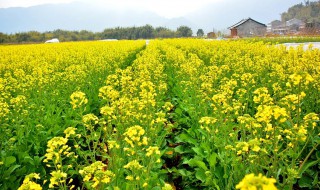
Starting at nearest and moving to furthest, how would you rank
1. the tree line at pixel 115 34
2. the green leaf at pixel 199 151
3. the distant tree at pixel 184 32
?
the green leaf at pixel 199 151, the tree line at pixel 115 34, the distant tree at pixel 184 32

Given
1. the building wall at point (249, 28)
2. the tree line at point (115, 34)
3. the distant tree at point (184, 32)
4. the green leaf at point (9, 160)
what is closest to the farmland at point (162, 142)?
the green leaf at point (9, 160)

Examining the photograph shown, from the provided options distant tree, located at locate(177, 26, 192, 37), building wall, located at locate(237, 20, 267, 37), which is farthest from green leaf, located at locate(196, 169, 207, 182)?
distant tree, located at locate(177, 26, 192, 37)

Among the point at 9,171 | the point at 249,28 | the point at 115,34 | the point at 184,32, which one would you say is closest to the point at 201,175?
the point at 9,171

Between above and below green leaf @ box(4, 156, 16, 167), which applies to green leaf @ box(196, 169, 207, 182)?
below

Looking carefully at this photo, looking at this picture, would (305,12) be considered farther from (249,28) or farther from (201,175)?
(201,175)

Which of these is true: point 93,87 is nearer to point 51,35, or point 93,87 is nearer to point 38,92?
point 38,92

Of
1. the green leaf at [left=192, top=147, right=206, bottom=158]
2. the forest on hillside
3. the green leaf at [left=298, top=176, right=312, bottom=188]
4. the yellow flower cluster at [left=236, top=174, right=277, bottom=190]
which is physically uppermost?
the forest on hillside

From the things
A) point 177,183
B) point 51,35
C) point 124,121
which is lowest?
point 177,183

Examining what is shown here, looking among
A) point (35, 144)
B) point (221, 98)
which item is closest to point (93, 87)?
point (35, 144)

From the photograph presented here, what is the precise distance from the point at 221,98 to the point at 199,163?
0.90 metres

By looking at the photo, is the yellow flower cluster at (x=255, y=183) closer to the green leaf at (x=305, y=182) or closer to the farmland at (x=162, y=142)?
the farmland at (x=162, y=142)

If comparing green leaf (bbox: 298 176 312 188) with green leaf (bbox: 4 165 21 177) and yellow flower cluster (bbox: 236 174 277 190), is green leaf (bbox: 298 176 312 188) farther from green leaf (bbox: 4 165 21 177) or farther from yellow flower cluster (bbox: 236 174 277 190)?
green leaf (bbox: 4 165 21 177)

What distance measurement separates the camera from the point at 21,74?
8.20 m

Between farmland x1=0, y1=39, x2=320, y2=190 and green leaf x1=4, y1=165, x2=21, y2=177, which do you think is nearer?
farmland x1=0, y1=39, x2=320, y2=190
